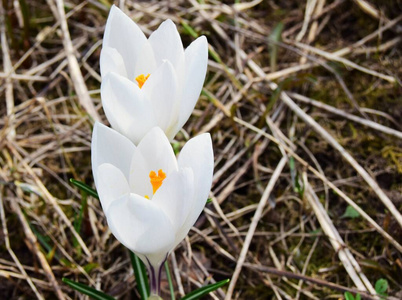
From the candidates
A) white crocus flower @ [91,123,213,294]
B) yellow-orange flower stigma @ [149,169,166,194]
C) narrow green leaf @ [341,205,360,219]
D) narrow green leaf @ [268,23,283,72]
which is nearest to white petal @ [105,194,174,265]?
white crocus flower @ [91,123,213,294]

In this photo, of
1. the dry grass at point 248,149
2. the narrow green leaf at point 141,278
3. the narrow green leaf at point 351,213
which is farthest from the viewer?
the narrow green leaf at point 351,213

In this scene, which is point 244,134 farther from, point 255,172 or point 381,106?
point 381,106

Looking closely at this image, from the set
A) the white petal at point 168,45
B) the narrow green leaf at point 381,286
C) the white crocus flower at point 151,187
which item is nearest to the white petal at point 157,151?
the white crocus flower at point 151,187

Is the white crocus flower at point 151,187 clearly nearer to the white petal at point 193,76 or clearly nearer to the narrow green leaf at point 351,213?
the white petal at point 193,76

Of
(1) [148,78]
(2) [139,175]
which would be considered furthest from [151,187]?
(1) [148,78]

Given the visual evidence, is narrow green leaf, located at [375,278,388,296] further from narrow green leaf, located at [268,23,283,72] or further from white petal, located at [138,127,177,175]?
narrow green leaf, located at [268,23,283,72]

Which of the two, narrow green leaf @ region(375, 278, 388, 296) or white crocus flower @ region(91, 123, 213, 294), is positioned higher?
white crocus flower @ region(91, 123, 213, 294)
